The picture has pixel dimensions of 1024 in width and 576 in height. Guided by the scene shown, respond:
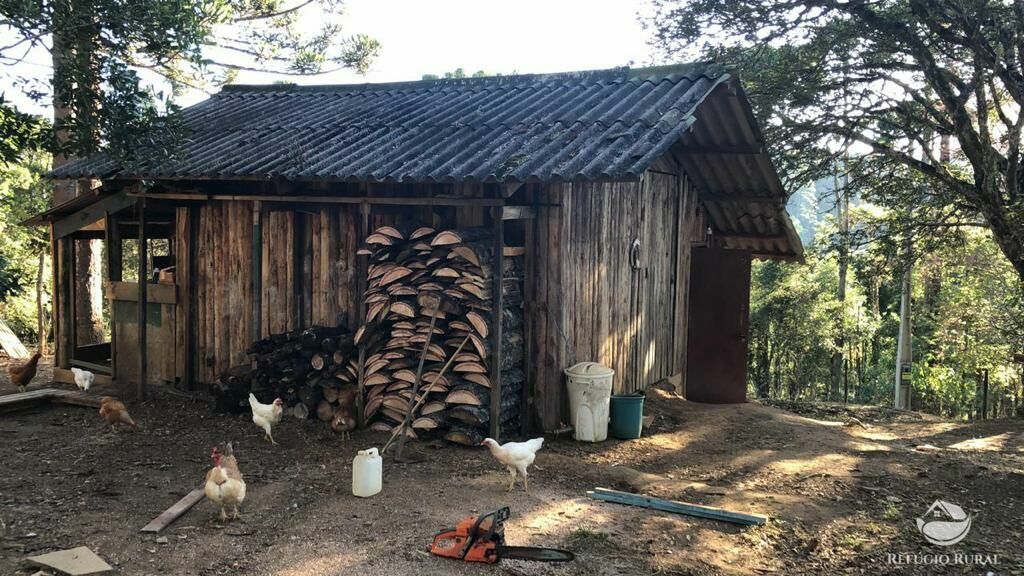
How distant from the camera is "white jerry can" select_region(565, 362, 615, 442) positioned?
336 inches

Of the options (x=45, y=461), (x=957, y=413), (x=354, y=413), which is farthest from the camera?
(x=957, y=413)

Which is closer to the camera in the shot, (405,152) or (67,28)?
(67,28)

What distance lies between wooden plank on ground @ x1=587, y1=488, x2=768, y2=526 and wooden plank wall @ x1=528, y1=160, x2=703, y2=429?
210 centimetres

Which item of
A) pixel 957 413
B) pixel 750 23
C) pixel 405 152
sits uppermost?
pixel 750 23

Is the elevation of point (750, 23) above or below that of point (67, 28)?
above

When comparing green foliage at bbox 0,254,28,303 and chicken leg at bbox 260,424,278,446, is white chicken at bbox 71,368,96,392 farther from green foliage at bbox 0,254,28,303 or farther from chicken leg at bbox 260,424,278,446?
green foliage at bbox 0,254,28,303

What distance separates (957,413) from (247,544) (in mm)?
24682

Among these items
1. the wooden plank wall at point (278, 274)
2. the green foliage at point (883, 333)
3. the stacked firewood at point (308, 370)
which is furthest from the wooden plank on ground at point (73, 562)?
the green foliage at point (883, 333)

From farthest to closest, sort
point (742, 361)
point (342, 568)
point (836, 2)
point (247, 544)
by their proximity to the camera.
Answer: point (742, 361)
point (836, 2)
point (247, 544)
point (342, 568)

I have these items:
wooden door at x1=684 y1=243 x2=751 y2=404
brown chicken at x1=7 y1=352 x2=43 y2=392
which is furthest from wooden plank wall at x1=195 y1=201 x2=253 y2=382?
wooden door at x1=684 y1=243 x2=751 y2=404

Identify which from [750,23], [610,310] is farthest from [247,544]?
[750,23]

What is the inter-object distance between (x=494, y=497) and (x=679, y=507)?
1.51 meters

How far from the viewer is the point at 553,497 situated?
6531 millimetres

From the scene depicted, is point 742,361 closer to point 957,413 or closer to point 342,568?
point 342,568
